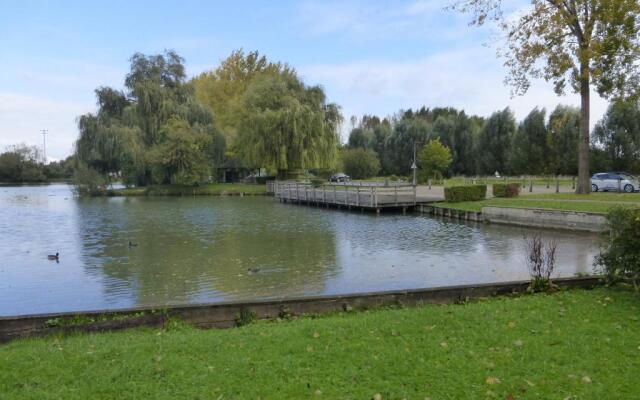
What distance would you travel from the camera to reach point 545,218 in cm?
1980

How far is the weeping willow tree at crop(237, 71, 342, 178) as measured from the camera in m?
43.0

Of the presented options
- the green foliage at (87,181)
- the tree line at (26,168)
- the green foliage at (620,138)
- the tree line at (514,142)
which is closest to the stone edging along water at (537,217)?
A: the tree line at (514,142)

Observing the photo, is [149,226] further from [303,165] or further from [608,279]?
[303,165]

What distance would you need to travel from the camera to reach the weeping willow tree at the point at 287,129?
43.0 m

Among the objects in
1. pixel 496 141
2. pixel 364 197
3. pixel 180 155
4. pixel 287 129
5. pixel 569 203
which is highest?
pixel 287 129

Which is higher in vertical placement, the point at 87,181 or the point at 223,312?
the point at 87,181

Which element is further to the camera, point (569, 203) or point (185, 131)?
point (185, 131)

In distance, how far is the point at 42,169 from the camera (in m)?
85.2

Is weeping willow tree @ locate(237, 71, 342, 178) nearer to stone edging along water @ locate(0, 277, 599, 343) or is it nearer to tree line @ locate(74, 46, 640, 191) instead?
tree line @ locate(74, 46, 640, 191)

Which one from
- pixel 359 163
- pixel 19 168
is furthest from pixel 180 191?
pixel 19 168

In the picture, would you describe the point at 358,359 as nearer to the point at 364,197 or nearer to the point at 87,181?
the point at 364,197

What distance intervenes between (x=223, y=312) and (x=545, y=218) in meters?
17.3

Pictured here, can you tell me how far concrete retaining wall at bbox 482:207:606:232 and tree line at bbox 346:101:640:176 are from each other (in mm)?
8422

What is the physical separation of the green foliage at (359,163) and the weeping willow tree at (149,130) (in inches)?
719
